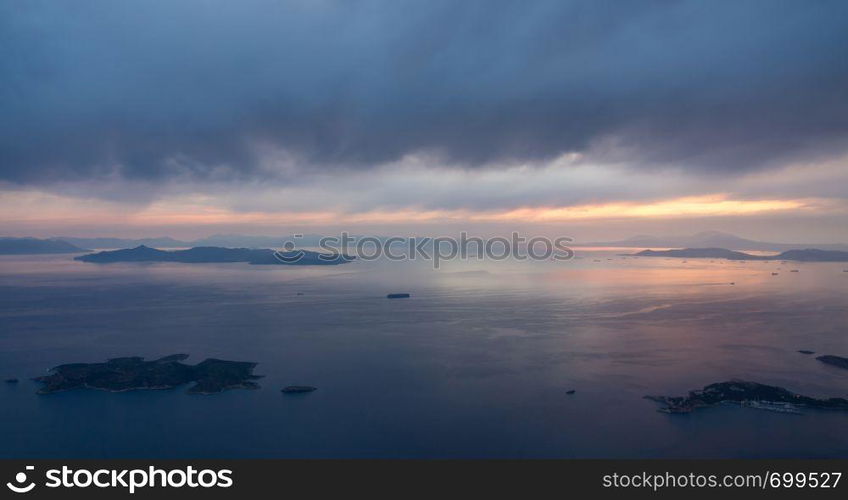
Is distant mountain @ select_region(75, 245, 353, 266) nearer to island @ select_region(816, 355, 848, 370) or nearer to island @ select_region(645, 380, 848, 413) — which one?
island @ select_region(816, 355, 848, 370)

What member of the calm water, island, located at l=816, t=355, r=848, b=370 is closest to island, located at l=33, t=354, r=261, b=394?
the calm water

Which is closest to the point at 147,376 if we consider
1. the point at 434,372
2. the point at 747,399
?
the point at 434,372

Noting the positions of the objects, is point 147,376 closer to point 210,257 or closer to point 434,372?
point 434,372

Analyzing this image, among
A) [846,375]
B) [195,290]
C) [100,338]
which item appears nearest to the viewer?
[846,375]

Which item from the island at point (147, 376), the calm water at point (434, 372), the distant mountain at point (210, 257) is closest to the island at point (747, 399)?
the calm water at point (434, 372)

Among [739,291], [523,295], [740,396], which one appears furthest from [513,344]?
[739,291]

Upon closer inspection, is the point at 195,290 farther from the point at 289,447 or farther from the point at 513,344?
the point at 289,447

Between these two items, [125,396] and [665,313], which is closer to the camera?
[125,396]
